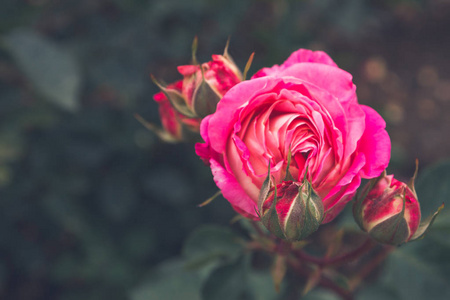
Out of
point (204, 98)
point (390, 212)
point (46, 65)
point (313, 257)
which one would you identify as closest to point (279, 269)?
point (313, 257)

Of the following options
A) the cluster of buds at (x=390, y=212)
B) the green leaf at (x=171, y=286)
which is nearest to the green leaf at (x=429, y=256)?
the cluster of buds at (x=390, y=212)

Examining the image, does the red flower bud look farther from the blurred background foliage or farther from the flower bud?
the blurred background foliage

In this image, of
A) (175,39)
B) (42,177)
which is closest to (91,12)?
(175,39)

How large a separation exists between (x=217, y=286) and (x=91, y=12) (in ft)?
4.43

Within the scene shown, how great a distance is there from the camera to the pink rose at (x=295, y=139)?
661 mm

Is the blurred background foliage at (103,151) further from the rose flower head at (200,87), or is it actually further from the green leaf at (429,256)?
the green leaf at (429,256)

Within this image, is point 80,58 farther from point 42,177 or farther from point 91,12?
point 42,177

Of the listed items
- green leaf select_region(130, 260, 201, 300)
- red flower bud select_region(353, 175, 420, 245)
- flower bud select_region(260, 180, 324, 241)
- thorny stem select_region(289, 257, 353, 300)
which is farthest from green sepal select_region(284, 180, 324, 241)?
green leaf select_region(130, 260, 201, 300)

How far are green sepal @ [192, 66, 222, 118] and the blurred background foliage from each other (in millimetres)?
853

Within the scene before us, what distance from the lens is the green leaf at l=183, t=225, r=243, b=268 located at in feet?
3.87

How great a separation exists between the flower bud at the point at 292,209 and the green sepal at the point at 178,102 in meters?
0.28

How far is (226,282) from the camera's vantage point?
1.13 meters

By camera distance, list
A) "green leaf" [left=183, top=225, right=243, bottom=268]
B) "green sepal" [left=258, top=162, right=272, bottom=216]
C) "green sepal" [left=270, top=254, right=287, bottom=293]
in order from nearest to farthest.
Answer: "green sepal" [left=258, top=162, right=272, bottom=216] < "green sepal" [left=270, top=254, right=287, bottom=293] < "green leaf" [left=183, top=225, right=243, bottom=268]

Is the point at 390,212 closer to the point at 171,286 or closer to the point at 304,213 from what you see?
the point at 304,213
